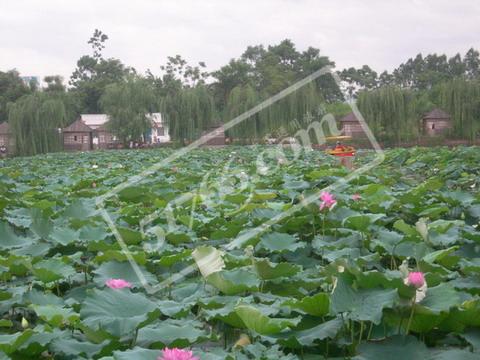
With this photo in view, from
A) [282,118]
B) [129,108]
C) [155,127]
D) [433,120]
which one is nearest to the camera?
[282,118]

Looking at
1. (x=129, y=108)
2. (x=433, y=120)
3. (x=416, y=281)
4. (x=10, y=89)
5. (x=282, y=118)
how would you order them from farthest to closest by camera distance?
(x=10, y=89), (x=433, y=120), (x=129, y=108), (x=282, y=118), (x=416, y=281)

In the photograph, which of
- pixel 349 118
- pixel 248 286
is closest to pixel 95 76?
pixel 349 118

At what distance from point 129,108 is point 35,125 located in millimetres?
4093

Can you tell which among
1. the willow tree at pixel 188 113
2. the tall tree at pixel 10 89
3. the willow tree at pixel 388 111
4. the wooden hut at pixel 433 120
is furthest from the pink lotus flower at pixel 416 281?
the tall tree at pixel 10 89

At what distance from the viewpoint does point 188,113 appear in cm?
2400

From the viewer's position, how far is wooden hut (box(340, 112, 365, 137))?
27.8 metres

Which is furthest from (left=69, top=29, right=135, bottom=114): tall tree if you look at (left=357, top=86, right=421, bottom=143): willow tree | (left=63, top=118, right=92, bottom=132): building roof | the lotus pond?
the lotus pond

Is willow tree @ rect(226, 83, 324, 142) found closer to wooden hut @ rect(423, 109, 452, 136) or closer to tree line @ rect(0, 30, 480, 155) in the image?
tree line @ rect(0, 30, 480, 155)

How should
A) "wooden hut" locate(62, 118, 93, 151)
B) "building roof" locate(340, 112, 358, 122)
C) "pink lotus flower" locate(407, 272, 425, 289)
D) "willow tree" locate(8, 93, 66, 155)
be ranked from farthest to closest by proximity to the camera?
"wooden hut" locate(62, 118, 93, 151) < "building roof" locate(340, 112, 358, 122) < "willow tree" locate(8, 93, 66, 155) < "pink lotus flower" locate(407, 272, 425, 289)

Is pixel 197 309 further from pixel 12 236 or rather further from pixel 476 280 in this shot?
pixel 12 236

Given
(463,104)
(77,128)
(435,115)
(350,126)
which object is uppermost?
(77,128)

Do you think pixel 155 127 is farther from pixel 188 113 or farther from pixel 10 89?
pixel 10 89

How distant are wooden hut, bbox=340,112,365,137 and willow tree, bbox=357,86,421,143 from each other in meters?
4.50

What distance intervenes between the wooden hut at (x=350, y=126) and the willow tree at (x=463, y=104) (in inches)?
240
